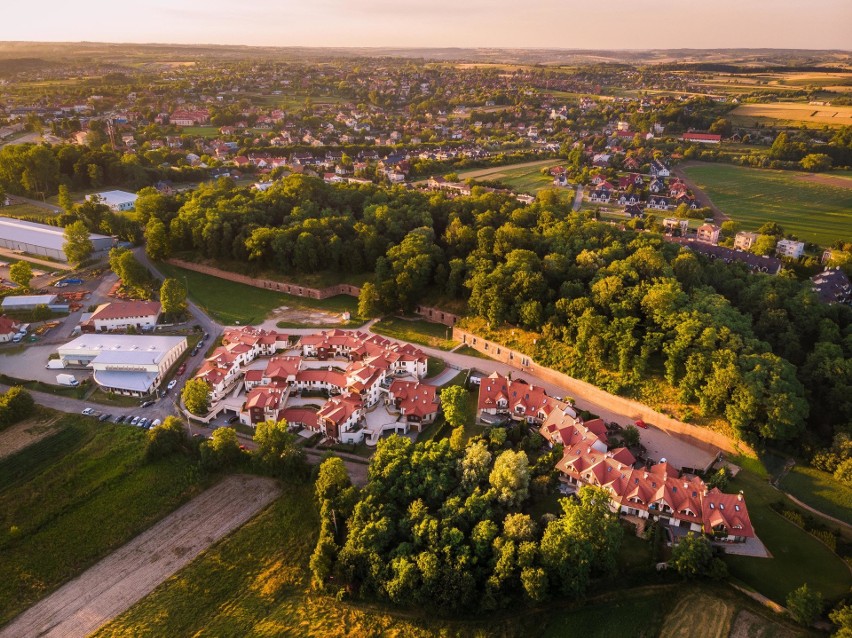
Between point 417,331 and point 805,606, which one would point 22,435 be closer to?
point 417,331

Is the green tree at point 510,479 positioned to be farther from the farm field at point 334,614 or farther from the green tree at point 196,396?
the green tree at point 196,396

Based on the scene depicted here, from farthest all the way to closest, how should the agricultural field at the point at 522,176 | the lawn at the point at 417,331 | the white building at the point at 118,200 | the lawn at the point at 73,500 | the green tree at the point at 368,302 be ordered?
the agricultural field at the point at 522,176 → the white building at the point at 118,200 → the green tree at the point at 368,302 → the lawn at the point at 417,331 → the lawn at the point at 73,500

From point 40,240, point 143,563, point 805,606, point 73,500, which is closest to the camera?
point 805,606

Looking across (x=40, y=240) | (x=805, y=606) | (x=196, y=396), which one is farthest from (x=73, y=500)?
(x=40, y=240)

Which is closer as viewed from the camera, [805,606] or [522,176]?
[805,606]

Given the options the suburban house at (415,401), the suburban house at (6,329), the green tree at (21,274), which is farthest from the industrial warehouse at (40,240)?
the suburban house at (415,401)

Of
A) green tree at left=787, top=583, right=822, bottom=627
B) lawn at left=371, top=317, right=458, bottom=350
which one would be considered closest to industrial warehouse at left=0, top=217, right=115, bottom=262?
lawn at left=371, top=317, right=458, bottom=350
